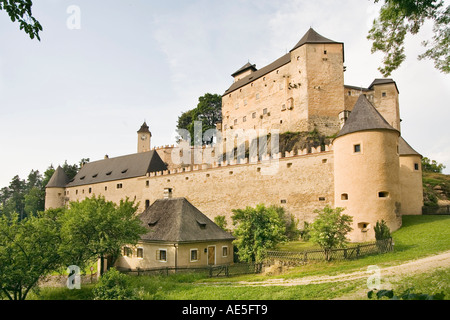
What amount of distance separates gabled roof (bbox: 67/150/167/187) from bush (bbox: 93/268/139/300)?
1222 inches

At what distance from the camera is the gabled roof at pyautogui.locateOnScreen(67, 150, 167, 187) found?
46.0 metres

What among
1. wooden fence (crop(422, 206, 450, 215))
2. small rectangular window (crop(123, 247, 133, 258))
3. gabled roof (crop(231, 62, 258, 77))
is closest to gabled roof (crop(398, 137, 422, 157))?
wooden fence (crop(422, 206, 450, 215))

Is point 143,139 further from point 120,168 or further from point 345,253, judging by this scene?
point 345,253

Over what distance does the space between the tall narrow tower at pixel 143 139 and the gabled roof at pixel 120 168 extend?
46.3ft

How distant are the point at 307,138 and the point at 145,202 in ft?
81.5

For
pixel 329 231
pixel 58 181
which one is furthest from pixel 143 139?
pixel 329 231

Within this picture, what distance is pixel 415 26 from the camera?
11.5 meters

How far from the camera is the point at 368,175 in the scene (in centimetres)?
2125

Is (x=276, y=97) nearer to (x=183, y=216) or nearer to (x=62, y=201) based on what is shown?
(x=183, y=216)

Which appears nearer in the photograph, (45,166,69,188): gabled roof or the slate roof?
the slate roof

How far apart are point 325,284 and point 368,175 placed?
12777 millimetres

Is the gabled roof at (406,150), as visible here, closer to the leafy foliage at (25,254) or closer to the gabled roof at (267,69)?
the gabled roof at (267,69)

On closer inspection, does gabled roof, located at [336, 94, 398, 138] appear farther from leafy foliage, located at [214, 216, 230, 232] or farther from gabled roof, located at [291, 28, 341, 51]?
gabled roof, located at [291, 28, 341, 51]
